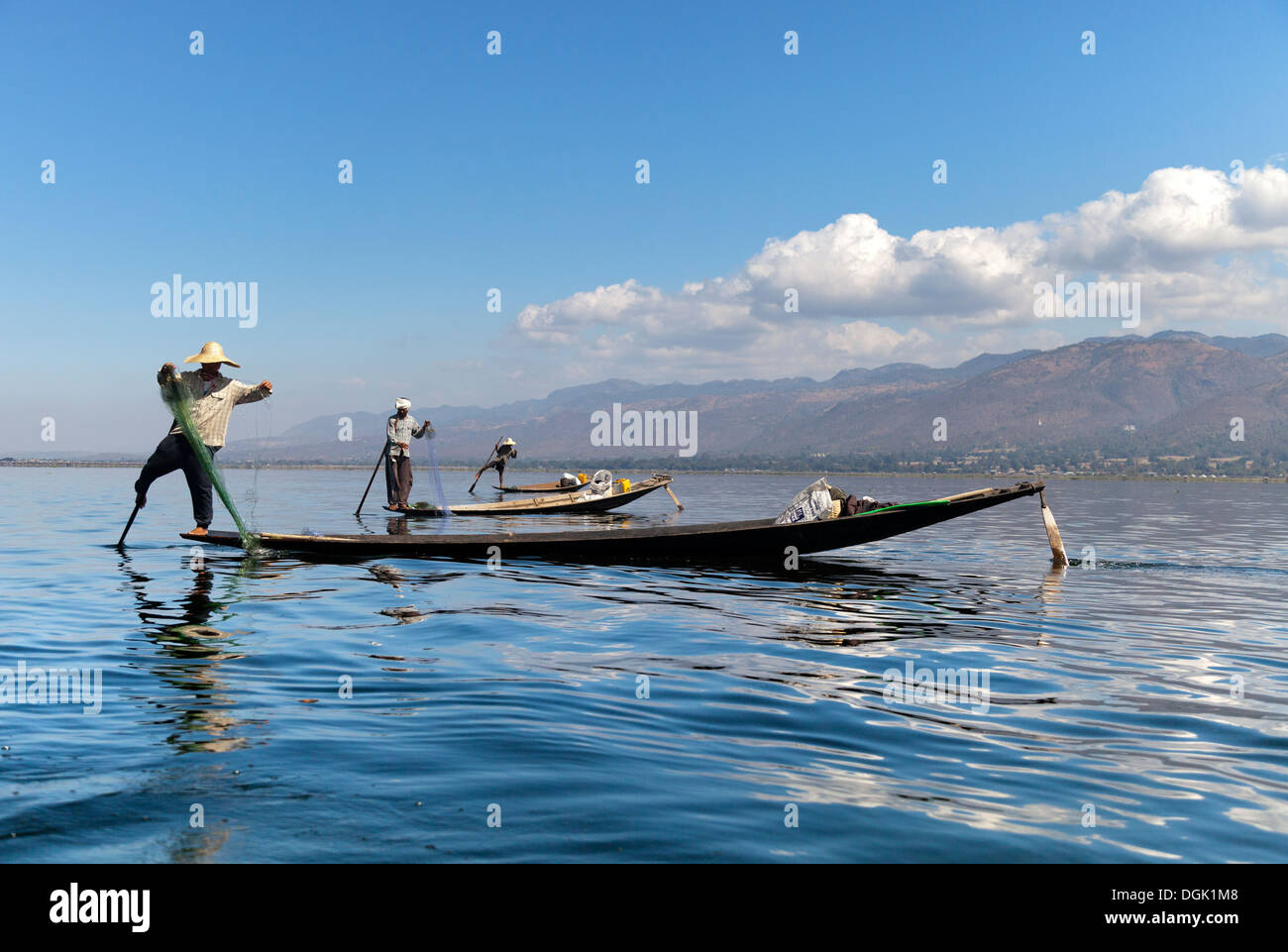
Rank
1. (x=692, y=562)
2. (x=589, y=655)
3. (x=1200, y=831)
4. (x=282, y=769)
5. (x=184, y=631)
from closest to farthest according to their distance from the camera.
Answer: (x=1200, y=831), (x=282, y=769), (x=589, y=655), (x=184, y=631), (x=692, y=562)

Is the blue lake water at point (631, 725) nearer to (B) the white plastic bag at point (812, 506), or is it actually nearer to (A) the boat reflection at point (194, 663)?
(A) the boat reflection at point (194, 663)

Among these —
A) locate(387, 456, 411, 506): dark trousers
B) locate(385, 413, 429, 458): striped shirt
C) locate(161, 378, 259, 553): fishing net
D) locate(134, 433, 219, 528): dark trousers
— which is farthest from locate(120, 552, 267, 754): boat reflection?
locate(387, 456, 411, 506): dark trousers

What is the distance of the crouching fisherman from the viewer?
1477cm

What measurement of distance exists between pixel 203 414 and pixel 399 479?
14716mm

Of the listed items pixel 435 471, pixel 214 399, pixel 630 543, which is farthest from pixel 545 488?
pixel 214 399

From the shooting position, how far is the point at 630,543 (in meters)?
17.1

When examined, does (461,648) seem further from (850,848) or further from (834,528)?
(834,528)

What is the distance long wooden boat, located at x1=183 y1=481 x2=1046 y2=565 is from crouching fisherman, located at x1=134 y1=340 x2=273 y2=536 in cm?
127

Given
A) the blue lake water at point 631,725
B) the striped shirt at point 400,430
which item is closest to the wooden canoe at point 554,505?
the striped shirt at point 400,430

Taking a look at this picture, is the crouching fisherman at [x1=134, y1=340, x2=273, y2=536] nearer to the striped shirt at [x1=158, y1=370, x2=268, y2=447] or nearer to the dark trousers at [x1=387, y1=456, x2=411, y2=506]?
the striped shirt at [x1=158, y1=370, x2=268, y2=447]

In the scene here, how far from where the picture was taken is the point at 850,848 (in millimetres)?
4395

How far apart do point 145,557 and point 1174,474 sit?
198357 millimetres

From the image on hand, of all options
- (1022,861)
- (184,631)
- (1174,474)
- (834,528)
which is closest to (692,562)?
(834,528)

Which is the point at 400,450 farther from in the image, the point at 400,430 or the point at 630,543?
the point at 630,543
